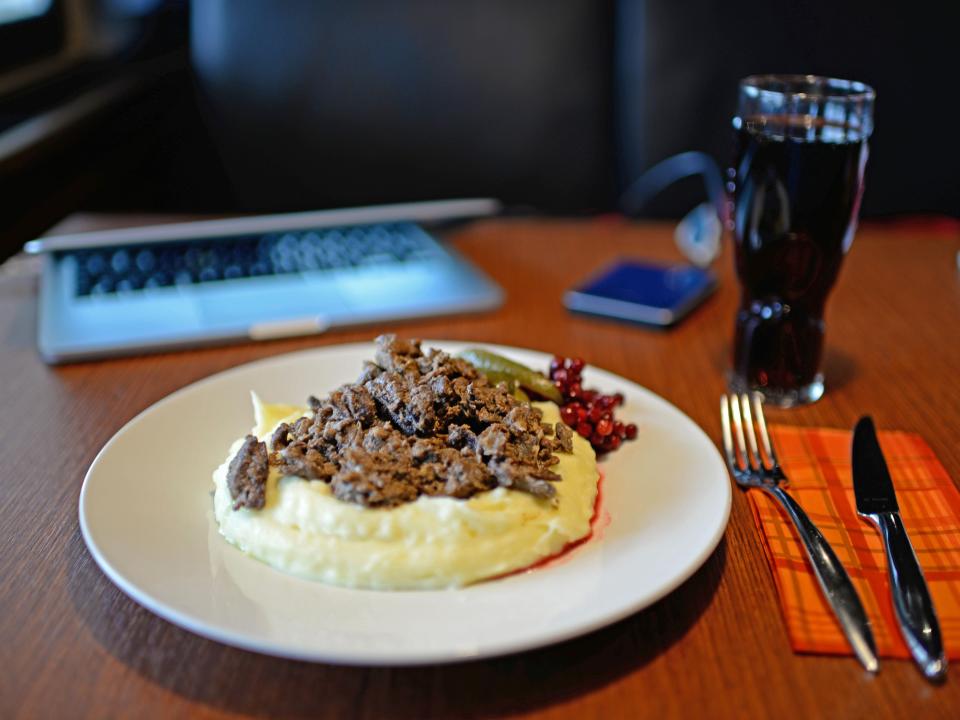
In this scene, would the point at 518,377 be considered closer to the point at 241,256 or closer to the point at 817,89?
the point at 817,89

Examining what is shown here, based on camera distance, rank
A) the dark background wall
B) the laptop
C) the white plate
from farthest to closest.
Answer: the dark background wall < the laptop < the white plate

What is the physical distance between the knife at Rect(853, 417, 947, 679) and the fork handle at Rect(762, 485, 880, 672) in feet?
0.11

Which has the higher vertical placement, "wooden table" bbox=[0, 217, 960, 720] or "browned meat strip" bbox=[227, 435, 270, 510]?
"browned meat strip" bbox=[227, 435, 270, 510]

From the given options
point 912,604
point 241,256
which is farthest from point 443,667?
point 241,256

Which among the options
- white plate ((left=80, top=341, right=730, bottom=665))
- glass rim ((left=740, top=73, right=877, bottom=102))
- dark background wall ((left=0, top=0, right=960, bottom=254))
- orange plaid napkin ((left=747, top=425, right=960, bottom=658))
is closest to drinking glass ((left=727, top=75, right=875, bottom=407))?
glass rim ((left=740, top=73, right=877, bottom=102))

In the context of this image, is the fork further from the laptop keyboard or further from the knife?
the laptop keyboard

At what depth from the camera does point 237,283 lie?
141 centimetres

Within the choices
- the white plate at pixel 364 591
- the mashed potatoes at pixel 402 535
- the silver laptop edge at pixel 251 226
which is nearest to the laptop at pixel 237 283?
the silver laptop edge at pixel 251 226

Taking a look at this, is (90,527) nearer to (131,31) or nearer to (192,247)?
(192,247)

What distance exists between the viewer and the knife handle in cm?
63

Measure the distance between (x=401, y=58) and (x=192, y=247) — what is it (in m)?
1.10

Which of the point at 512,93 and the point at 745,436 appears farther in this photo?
the point at 512,93

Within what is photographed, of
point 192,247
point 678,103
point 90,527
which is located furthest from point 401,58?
point 90,527

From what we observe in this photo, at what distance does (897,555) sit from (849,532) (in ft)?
0.19
